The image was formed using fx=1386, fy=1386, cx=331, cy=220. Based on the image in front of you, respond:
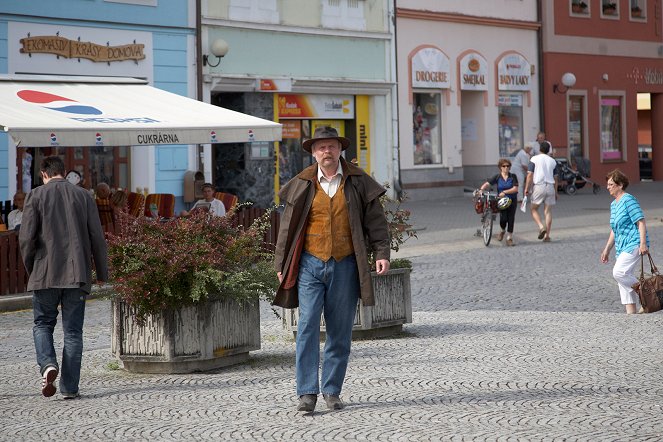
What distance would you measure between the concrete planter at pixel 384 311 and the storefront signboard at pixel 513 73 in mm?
26133

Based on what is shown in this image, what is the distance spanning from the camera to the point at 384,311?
1193 centimetres

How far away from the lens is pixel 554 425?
25.5 ft

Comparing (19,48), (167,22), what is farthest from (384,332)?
(167,22)

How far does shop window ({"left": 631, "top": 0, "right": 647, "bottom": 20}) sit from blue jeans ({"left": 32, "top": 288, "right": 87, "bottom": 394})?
119ft

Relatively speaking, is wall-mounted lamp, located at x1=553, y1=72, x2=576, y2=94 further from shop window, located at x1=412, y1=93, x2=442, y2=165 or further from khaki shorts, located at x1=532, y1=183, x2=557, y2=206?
khaki shorts, located at x1=532, y1=183, x2=557, y2=206

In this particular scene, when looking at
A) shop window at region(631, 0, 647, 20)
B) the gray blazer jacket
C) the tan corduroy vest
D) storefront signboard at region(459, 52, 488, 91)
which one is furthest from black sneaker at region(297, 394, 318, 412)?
shop window at region(631, 0, 647, 20)

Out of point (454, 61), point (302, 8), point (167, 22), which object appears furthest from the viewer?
point (454, 61)

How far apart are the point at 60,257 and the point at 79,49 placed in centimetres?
1643

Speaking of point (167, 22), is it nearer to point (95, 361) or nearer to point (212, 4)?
point (212, 4)

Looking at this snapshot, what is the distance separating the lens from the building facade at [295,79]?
95.5 feet

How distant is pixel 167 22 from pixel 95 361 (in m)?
17.0

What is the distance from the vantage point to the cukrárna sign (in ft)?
80.3

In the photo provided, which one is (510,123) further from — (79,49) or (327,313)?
(327,313)

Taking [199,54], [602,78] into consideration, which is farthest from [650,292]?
[602,78]
